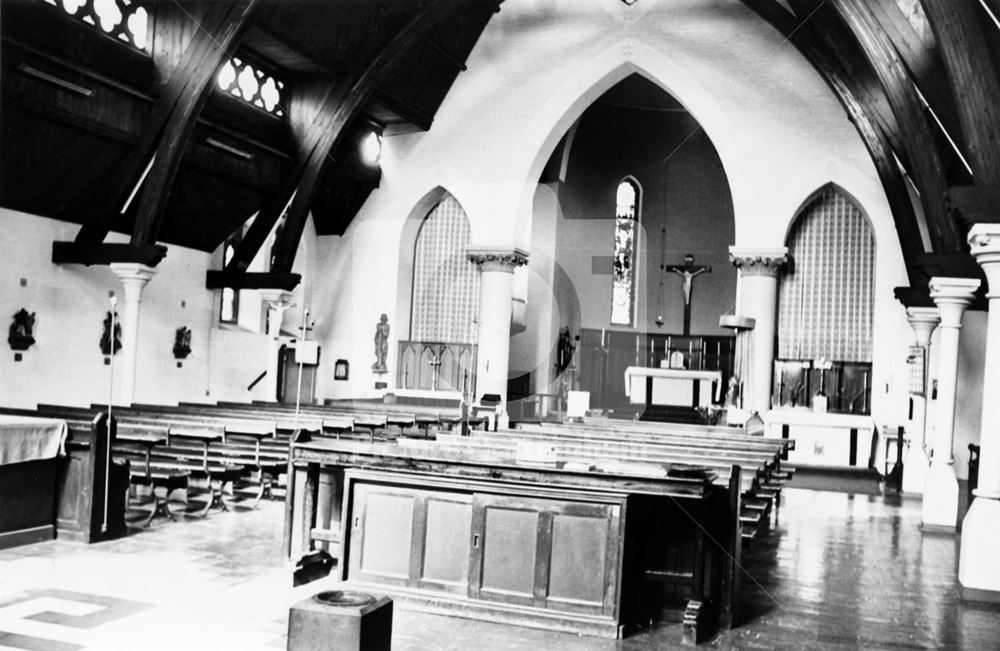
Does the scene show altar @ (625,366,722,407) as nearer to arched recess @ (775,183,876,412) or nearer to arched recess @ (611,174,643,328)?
arched recess @ (775,183,876,412)

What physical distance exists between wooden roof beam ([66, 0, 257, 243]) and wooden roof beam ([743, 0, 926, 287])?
8705 millimetres

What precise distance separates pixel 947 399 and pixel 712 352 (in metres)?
10.5

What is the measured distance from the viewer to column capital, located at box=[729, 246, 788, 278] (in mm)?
16969

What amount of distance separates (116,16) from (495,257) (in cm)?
861

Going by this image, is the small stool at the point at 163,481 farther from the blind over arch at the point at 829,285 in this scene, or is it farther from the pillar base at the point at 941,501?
the blind over arch at the point at 829,285

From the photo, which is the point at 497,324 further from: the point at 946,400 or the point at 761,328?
the point at 946,400

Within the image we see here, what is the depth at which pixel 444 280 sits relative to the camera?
66.2 feet

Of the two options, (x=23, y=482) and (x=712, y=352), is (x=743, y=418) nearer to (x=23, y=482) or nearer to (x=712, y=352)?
(x=712, y=352)

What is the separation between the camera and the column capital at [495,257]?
18.8 metres

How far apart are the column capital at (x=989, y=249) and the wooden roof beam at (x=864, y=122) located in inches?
273

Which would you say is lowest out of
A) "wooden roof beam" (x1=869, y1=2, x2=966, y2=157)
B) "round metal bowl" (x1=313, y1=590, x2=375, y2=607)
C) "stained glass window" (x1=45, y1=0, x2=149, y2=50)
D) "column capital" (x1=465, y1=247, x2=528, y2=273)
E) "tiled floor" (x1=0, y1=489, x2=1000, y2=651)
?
"tiled floor" (x1=0, y1=489, x2=1000, y2=651)

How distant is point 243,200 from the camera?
16.3m

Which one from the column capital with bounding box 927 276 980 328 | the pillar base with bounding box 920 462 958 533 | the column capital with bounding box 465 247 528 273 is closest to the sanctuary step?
the column capital with bounding box 465 247 528 273

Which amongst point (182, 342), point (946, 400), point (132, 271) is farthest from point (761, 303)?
point (132, 271)
